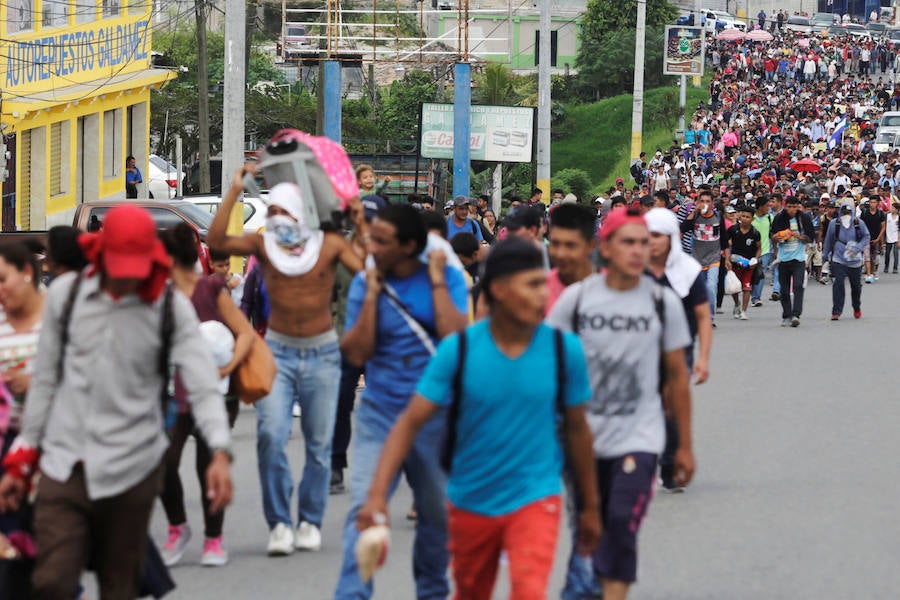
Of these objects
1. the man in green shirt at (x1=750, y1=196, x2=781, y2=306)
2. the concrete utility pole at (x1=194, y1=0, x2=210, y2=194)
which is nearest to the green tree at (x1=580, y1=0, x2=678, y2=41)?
the concrete utility pole at (x1=194, y1=0, x2=210, y2=194)

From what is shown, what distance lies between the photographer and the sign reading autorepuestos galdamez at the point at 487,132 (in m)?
38.4

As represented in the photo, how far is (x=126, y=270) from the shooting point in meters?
5.51

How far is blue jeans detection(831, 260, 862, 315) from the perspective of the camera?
22.0 meters

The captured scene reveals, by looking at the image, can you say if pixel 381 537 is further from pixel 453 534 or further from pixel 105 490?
pixel 105 490

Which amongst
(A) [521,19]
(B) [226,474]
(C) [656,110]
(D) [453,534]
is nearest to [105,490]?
(B) [226,474]

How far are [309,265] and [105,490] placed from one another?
9.57ft

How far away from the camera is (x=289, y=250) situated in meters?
8.39

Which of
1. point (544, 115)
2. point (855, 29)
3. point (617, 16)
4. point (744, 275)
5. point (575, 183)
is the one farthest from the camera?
point (855, 29)

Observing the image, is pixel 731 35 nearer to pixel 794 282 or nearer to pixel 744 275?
pixel 744 275

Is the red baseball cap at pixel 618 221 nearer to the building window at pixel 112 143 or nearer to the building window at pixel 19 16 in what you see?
the building window at pixel 19 16

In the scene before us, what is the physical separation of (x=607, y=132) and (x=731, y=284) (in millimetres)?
54388

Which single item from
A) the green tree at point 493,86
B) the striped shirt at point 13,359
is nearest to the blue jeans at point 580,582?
the striped shirt at point 13,359

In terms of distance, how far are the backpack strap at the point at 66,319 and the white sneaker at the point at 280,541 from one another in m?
3.04

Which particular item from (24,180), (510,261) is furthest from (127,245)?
(24,180)
